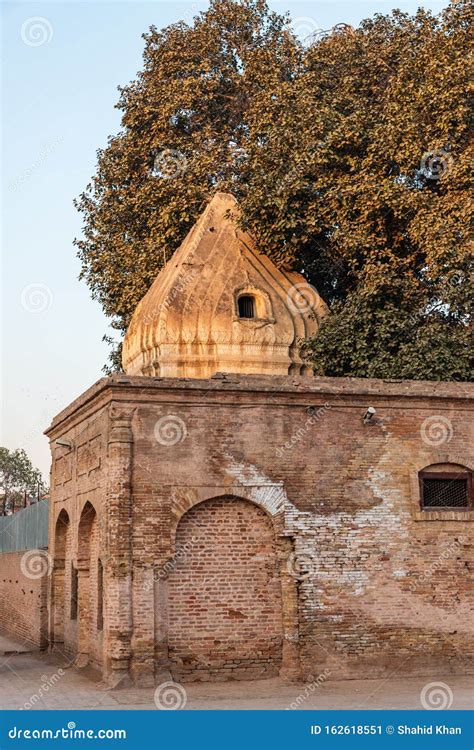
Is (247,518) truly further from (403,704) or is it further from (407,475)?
(403,704)

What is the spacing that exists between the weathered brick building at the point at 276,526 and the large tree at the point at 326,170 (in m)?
2.87

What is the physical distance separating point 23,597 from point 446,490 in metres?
11.8

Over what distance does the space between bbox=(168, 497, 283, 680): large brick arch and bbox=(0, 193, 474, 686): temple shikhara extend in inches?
0.9

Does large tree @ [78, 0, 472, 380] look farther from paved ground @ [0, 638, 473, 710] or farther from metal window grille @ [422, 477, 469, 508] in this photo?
paved ground @ [0, 638, 473, 710]

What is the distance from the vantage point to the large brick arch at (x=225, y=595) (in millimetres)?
15141

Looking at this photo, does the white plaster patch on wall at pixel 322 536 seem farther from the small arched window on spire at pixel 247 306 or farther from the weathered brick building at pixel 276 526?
the small arched window on spire at pixel 247 306

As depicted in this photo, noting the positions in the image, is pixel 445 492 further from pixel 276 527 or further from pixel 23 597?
pixel 23 597

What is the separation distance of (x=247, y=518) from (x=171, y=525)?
54.2 inches

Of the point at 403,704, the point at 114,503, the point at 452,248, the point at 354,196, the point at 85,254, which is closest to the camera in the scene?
the point at 403,704

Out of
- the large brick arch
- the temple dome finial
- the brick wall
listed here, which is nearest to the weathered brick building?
the large brick arch

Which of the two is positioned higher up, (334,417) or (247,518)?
(334,417)

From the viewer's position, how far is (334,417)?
1631cm

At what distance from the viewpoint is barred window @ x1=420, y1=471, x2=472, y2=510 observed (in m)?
16.7

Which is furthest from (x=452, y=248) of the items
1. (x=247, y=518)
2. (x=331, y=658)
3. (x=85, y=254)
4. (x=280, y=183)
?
(x=85, y=254)
